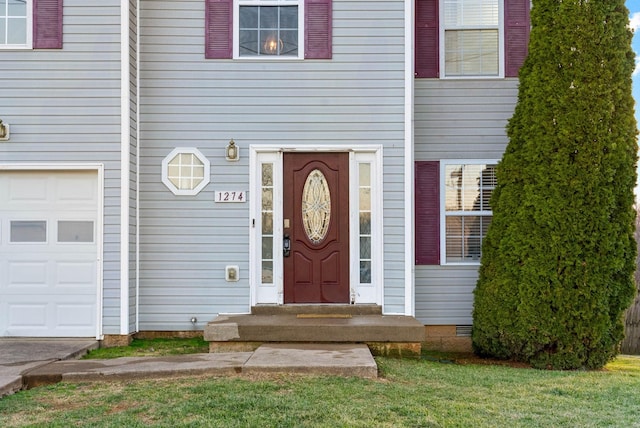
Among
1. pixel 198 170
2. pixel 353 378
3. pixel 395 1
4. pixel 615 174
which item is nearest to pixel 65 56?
pixel 198 170

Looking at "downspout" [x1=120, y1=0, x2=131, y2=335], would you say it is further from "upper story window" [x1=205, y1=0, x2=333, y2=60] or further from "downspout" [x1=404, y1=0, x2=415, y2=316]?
"downspout" [x1=404, y1=0, x2=415, y2=316]

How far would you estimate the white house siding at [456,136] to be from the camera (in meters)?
7.70

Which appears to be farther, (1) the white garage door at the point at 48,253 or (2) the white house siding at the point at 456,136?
(2) the white house siding at the point at 456,136

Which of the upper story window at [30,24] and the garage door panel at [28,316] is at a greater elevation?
the upper story window at [30,24]

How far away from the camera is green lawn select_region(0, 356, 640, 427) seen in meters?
3.89

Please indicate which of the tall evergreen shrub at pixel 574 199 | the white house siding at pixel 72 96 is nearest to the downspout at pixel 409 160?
the tall evergreen shrub at pixel 574 199

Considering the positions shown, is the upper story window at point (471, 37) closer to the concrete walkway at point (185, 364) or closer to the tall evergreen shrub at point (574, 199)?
the tall evergreen shrub at point (574, 199)

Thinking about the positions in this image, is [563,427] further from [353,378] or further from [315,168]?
[315,168]

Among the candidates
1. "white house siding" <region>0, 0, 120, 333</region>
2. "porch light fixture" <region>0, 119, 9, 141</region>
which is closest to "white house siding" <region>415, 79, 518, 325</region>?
"white house siding" <region>0, 0, 120, 333</region>

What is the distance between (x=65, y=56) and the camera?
6.93m

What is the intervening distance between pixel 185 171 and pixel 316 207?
5.32 feet

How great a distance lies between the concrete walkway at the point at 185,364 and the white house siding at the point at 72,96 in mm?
1894

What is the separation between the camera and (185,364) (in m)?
5.31

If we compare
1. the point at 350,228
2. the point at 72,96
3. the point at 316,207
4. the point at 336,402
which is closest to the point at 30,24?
the point at 72,96
